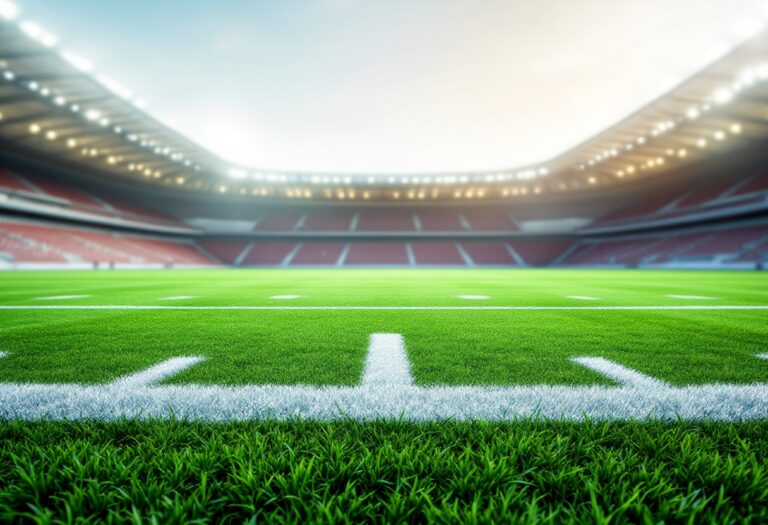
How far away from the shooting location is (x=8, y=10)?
1405cm

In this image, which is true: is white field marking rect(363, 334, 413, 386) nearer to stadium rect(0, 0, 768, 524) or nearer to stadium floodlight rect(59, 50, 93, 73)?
stadium rect(0, 0, 768, 524)

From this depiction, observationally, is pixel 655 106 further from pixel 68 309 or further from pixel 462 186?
pixel 68 309

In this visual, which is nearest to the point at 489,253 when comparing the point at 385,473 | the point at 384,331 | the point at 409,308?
the point at 409,308

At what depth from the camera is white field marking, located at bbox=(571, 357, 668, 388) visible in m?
1.93

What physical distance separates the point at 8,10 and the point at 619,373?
70.1ft

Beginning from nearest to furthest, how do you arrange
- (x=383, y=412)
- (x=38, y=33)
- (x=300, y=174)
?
(x=383, y=412) → (x=38, y=33) → (x=300, y=174)

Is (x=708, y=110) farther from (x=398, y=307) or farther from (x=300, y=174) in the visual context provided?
(x=300, y=174)

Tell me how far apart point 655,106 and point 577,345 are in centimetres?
2551

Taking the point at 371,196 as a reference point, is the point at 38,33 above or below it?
above

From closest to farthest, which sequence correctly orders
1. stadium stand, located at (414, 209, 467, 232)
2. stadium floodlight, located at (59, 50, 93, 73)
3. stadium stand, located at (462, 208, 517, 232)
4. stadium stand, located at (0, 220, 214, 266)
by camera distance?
1. stadium floodlight, located at (59, 50, 93, 73)
2. stadium stand, located at (0, 220, 214, 266)
3. stadium stand, located at (462, 208, 517, 232)
4. stadium stand, located at (414, 209, 467, 232)

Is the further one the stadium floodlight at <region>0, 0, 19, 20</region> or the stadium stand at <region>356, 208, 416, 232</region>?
the stadium stand at <region>356, 208, 416, 232</region>

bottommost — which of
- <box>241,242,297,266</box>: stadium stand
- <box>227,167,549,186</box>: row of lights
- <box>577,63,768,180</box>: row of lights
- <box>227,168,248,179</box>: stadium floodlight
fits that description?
<box>241,242,297,266</box>: stadium stand

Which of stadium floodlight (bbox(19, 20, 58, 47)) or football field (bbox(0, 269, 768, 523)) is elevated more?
stadium floodlight (bbox(19, 20, 58, 47))

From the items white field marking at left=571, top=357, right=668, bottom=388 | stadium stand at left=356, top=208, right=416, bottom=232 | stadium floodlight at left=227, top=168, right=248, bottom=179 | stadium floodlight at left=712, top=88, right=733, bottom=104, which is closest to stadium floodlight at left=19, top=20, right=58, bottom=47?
stadium floodlight at left=227, top=168, right=248, bottom=179
